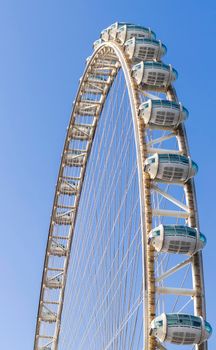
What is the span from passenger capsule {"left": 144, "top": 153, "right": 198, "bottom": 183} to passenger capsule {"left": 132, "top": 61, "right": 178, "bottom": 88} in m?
5.00

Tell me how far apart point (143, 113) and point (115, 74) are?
1274 cm

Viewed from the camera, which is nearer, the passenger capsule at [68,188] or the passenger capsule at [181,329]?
the passenger capsule at [181,329]

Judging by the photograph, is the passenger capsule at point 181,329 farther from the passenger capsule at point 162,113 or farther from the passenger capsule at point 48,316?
the passenger capsule at point 48,316

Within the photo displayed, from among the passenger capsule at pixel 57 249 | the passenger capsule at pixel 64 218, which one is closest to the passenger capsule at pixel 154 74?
the passenger capsule at pixel 64 218

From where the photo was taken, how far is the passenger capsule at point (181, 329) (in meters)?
26.0

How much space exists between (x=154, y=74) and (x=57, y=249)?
2384 centimetres

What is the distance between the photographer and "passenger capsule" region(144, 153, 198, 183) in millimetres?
30141

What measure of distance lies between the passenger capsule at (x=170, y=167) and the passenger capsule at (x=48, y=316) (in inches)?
1106

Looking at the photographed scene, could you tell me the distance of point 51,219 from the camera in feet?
181

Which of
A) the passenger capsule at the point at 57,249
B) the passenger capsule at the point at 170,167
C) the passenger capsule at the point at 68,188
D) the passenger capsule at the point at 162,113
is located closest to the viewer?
the passenger capsule at the point at 170,167

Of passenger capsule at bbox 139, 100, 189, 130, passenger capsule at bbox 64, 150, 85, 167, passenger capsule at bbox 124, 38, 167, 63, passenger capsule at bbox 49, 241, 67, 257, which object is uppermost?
passenger capsule at bbox 64, 150, 85, 167

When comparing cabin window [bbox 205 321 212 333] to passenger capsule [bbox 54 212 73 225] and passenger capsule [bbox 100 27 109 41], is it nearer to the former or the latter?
passenger capsule [bbox 100 27 109 41]

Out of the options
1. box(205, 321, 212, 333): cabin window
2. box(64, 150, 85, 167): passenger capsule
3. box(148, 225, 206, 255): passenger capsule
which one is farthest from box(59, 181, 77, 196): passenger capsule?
box(205, 321, 212, 333): cabin window

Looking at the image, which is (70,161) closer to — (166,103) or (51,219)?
(51,219)
